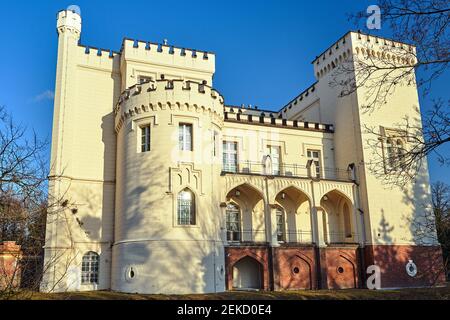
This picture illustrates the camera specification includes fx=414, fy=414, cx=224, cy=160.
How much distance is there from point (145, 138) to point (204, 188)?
3963mm

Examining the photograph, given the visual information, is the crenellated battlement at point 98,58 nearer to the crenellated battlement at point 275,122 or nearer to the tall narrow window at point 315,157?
the crenellated battlement at point 275,122

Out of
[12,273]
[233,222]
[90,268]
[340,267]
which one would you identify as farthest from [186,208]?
[12,273]

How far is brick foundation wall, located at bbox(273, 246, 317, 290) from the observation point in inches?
842

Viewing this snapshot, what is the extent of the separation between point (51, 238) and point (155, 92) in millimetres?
9209

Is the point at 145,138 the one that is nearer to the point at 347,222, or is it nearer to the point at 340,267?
the point at 340,267

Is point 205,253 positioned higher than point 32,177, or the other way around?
point 32,177

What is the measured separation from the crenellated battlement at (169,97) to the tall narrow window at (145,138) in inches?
35.2

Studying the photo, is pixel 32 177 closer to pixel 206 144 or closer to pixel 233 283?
pixel 206 144

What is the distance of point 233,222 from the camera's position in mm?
23469

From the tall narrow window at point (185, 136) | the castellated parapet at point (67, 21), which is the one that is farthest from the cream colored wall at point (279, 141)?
the castellated parapet at point (67, 21)

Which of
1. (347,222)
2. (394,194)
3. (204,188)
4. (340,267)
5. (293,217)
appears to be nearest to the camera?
(204,188)

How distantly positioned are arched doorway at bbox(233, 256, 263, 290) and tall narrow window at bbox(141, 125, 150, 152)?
26.4 feet

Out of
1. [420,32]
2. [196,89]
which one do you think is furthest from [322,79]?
[420,32]
